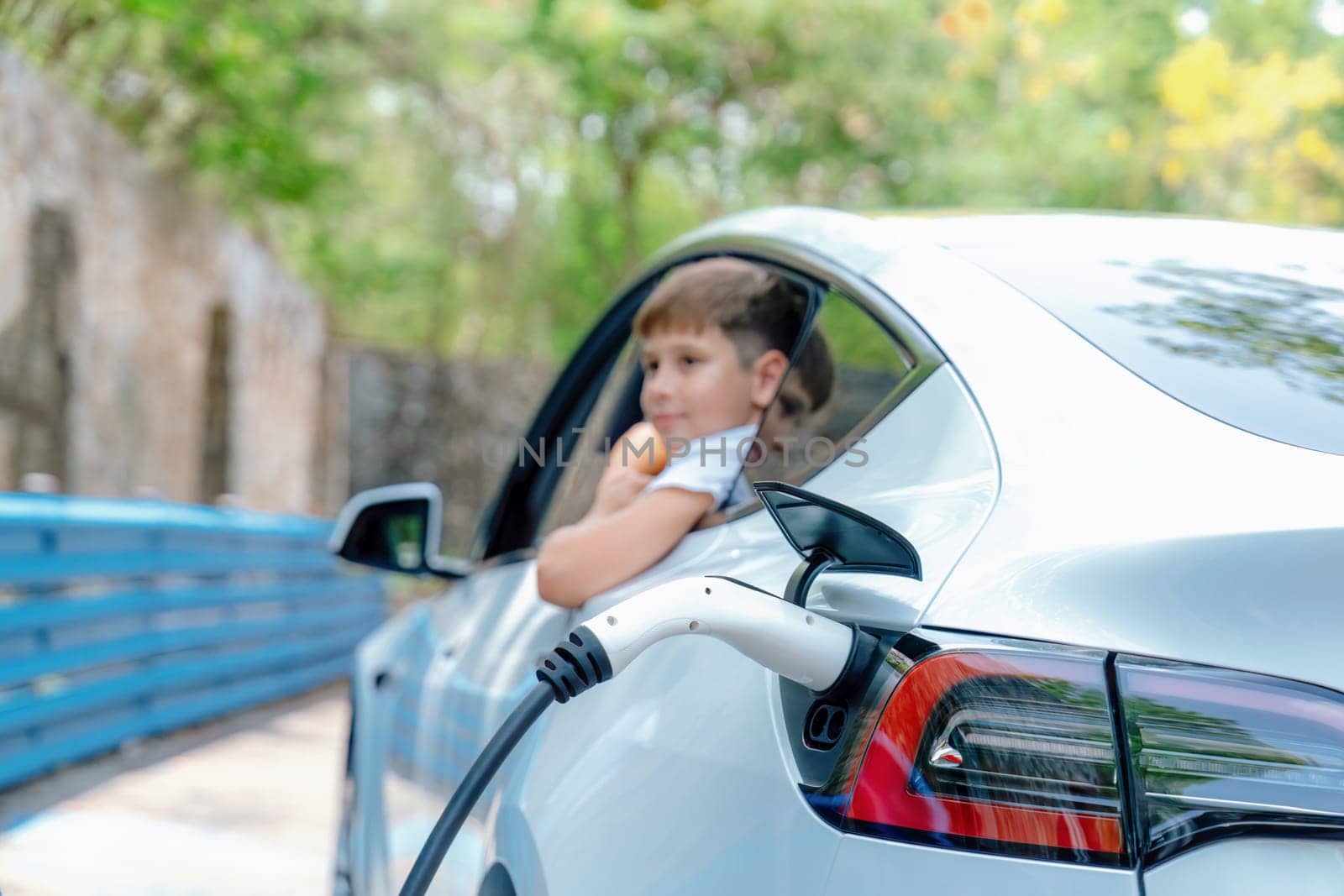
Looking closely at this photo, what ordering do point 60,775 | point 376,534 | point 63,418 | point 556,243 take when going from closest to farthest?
point 376,534
point 60,775
point 63,418
point 556,243

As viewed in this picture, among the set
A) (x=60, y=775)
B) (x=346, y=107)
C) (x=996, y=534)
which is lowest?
(x=60, y=775)

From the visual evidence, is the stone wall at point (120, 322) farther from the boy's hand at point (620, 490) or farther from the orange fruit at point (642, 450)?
the boy's hand at point (620, 490)

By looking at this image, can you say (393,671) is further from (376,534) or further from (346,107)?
(346,107)

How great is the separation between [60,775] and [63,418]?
10.2 ft

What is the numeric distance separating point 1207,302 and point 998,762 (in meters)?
0.73

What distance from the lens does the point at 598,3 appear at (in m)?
14.3

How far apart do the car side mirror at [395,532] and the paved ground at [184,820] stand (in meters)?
1.32

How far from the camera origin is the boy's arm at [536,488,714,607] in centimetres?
190

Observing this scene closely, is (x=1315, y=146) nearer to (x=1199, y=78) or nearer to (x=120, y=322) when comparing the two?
(x=1199, y=78)

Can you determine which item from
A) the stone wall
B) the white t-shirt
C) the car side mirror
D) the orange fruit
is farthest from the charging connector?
the stone wall

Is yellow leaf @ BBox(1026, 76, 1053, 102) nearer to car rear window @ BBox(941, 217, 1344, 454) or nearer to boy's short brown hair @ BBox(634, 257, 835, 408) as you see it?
boy's short brown hair @ BBox(634, 257, 835, 408)

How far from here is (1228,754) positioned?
3.40ft

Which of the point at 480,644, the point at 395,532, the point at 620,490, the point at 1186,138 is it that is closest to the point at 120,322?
the point at 395,532

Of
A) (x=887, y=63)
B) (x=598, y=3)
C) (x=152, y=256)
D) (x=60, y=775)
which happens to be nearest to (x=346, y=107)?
(x=598, y=3)
